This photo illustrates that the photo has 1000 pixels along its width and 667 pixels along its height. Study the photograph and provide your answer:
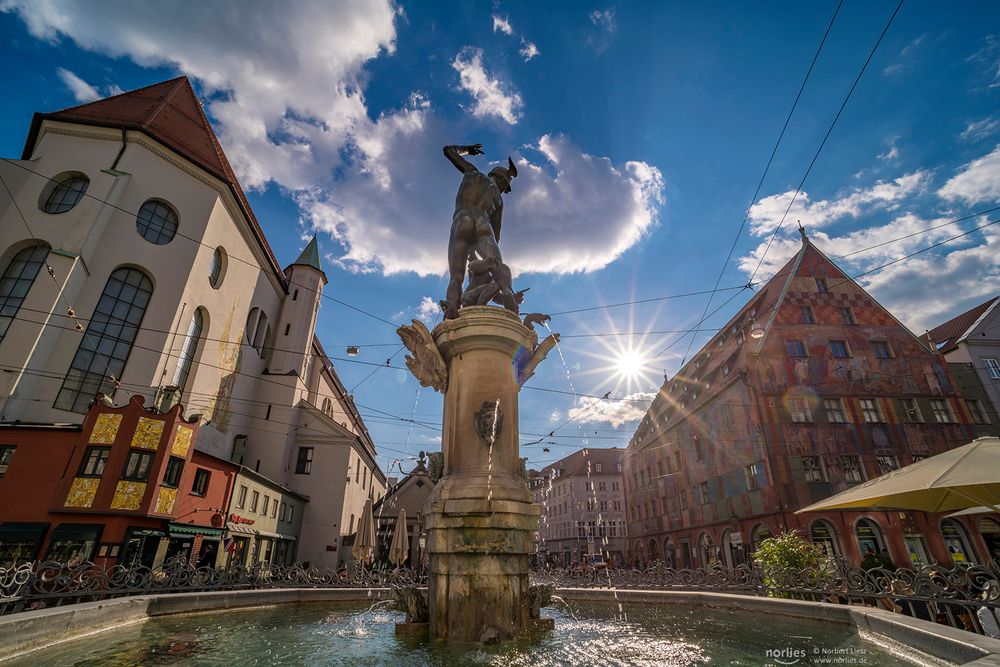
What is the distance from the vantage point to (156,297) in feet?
75.3

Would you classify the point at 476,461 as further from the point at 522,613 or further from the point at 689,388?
the point at 689,388

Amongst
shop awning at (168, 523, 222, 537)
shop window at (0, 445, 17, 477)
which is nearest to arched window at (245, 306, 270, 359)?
shop awning at (168, 523, 222, 537)

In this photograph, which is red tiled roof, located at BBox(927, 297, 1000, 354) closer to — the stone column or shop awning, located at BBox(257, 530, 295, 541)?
the stone column

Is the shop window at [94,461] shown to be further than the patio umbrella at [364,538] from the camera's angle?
No

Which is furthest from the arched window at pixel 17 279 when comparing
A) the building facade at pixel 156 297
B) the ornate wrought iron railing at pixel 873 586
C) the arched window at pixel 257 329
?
the ornate wrought iron railing at pixel 873 586

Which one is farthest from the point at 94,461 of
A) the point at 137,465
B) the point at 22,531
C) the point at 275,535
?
the point at 275,535

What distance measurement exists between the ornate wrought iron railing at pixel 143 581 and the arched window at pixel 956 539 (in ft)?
90.3

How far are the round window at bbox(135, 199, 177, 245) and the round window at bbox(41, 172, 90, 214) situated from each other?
8.01 ft

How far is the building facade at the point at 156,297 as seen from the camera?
19.4m

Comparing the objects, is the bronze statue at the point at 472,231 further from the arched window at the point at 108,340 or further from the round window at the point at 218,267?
the round window at the point at 218,267

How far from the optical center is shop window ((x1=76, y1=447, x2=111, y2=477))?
1580 centimetres

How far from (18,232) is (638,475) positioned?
48.4 m

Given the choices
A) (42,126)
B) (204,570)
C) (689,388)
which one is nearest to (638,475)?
(689,388)

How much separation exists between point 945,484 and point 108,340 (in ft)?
93.0
